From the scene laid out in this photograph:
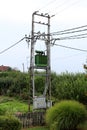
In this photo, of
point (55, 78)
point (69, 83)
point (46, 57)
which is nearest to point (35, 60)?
point (46, 57)

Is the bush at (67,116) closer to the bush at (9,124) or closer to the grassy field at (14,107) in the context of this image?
the bush at (9,124)

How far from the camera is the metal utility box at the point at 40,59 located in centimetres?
2170

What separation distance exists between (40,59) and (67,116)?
20.1 ft

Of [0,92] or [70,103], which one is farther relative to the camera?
[0,92]

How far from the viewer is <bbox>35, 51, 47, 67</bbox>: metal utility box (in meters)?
21.7

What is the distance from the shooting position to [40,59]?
2184cm

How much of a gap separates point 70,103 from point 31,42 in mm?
6603

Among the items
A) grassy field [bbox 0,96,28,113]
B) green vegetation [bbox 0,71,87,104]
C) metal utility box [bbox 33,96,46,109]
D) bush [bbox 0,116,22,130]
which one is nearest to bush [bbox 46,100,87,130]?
bush [bbox 0,116,22,130]

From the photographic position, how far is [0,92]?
42344 millimetres

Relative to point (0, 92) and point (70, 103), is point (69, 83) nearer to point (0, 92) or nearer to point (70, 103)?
point (70, 103)

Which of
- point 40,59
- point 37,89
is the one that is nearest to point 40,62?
point 40,59

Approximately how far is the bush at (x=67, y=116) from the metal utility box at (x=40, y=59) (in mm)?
5281

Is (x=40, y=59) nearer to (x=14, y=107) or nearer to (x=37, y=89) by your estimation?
(x=14, y=107)

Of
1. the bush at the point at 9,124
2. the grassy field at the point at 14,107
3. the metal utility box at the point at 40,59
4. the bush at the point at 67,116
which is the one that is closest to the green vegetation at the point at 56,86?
the metal utility box at the point at 40,59
